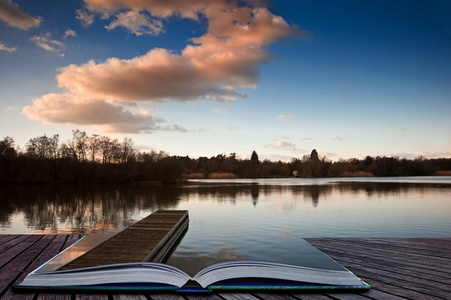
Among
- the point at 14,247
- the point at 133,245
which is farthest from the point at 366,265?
the point at 14,247

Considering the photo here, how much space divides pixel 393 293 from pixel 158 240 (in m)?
5.35

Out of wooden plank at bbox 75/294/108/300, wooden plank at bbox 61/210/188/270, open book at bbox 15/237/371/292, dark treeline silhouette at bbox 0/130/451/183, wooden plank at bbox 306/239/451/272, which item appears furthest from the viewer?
dark treeline silhouette at bbox 0/130/451/183

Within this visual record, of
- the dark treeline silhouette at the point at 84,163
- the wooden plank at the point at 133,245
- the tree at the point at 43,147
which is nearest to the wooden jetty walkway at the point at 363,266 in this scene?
the wooden plank at the point at 133,245

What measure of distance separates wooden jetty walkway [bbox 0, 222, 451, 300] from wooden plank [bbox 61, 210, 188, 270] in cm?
47

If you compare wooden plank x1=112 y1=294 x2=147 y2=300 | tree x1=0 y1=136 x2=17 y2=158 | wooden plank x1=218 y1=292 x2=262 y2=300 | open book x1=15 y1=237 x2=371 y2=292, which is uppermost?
tree x1=0 y1=136 x2=17 y2=158

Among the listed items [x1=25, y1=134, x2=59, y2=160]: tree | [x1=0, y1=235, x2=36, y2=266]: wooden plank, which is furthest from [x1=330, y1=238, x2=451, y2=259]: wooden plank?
[x1=25, y1=134, x2=59, y2=160]: tree

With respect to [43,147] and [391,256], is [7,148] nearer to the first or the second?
[43,147]

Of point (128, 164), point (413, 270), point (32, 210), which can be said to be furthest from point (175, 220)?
point (128, 164)

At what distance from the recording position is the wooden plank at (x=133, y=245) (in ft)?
16.1

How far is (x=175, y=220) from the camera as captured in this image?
32.9 feet

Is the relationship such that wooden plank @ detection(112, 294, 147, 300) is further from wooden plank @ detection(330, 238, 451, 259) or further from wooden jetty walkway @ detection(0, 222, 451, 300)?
wooden plank @ detection(330, 238, 451, 259)

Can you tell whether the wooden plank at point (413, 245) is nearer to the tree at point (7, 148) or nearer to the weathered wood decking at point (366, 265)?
the weathered wood decking at point (366, 265)

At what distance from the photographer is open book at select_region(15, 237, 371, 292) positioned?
2.39m

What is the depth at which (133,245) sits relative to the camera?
6.30 metres
